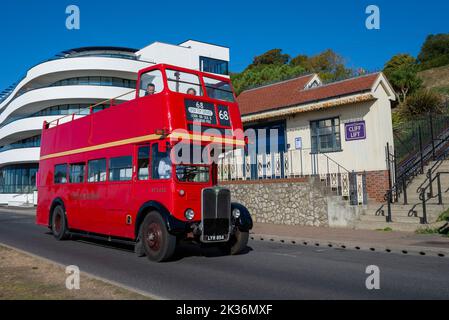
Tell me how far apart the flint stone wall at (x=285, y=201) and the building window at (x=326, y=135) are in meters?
2.41

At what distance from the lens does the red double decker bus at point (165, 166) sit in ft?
29.6

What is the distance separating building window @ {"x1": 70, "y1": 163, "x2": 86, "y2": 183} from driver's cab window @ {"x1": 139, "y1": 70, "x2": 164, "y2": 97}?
3439 millimetres

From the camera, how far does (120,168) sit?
1043 centimetres

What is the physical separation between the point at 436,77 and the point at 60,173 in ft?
150

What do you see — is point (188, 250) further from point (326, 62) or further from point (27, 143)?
point (326, 62)

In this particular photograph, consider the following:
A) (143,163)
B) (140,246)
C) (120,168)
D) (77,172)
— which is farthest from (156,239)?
(77,172)

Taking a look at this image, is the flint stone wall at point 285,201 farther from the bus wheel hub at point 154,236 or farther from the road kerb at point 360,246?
the bus wheel hub at point 154,236

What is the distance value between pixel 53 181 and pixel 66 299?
9.10 m

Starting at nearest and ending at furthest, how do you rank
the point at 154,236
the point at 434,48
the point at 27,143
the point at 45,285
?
1. the point at 45,285
2. the point at 154,236
3. the point at 27,143
4. the point at 434,48

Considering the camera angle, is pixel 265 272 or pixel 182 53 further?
pixel 182 53

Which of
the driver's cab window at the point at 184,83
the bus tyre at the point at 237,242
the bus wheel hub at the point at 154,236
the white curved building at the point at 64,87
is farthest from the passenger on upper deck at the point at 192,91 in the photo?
the white curved building at the point at 64,87

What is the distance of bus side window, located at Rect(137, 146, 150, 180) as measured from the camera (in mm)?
9516
